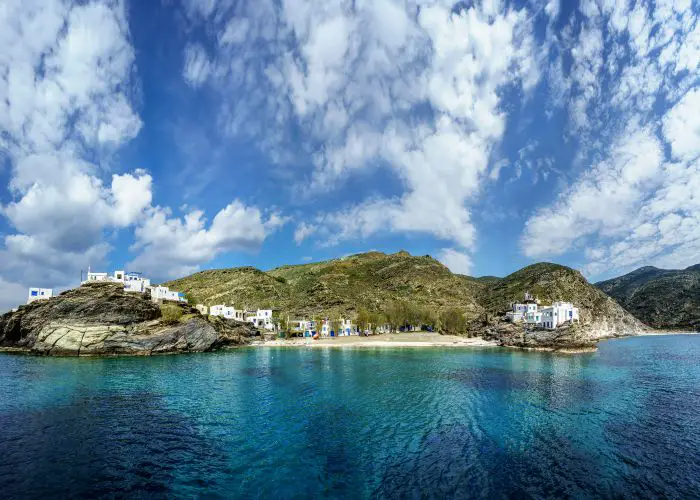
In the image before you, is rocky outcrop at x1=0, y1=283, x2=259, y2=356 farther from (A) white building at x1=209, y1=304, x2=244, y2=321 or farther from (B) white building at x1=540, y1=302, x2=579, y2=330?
(B) white building at x1=540, y1=302, x2=579, y2=330

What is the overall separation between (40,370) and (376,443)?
55311 mm

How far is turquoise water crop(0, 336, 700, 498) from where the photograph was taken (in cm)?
1811

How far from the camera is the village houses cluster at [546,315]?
11250 cm

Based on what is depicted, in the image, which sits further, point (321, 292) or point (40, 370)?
point (321, 292)

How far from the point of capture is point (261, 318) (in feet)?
506

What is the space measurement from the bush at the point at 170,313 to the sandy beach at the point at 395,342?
1130 inches

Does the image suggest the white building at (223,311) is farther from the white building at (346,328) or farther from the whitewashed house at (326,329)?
the white building at (346,328)

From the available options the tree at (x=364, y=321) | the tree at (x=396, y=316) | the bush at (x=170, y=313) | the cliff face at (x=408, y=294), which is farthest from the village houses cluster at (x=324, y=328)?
the bush at (x=170, y=313)

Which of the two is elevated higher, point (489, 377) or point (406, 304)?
point (406, 304)

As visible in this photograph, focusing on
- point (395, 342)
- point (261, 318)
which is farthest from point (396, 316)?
point (261, 318)

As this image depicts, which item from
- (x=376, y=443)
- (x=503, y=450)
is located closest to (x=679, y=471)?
(x=503, y=450)

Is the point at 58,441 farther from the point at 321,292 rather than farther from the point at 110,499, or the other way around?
the point at 321,292

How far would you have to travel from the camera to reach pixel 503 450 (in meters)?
22.8

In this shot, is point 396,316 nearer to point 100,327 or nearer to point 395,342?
point 395,342
